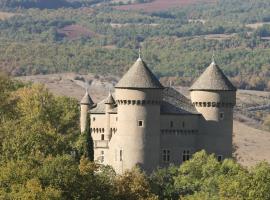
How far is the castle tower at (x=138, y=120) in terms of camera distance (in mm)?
111125

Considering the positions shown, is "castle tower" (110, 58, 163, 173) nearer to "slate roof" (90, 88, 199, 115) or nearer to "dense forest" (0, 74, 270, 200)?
"slate roof" (90, 88, 199, 115)

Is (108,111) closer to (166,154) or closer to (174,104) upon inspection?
(174,104)

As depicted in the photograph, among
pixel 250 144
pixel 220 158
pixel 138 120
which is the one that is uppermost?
pixel 138 120

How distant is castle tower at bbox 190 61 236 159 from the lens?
114 meters

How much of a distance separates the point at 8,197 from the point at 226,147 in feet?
102

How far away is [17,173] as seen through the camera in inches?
3602

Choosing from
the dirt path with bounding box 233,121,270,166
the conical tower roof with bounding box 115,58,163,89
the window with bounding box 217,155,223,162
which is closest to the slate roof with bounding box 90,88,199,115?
the conical tower roof with bounding box 115,58,163,89

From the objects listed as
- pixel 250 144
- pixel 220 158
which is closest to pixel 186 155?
pixel 220 158

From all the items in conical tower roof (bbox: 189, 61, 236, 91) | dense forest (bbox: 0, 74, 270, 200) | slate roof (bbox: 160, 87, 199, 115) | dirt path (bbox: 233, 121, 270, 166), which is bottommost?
dirt path (bbox: 233, 121, 270, 166)

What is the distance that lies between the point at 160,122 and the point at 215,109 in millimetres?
4721

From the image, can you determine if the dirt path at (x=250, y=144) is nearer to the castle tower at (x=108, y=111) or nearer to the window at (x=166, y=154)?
the castle tower at (x=108, y=111)

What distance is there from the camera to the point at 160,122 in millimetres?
112312

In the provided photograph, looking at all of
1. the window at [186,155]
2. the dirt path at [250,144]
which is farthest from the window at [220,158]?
the dirt path at [250,144]

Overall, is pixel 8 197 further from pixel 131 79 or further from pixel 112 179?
pixel 131 79
